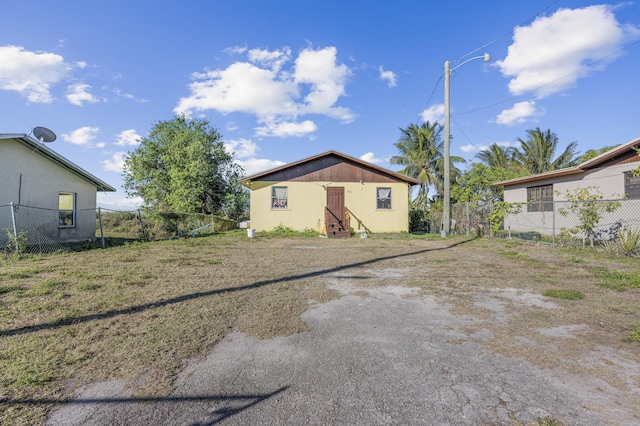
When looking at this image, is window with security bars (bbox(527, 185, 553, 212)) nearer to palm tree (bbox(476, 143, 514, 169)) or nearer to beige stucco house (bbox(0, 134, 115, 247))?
palm tree (bbox(476, 143, 514, 169))

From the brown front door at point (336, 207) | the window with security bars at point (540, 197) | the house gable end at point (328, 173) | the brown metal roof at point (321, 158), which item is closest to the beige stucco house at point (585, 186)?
the window with security bars at point (540, 197)

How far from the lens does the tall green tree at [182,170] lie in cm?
2420

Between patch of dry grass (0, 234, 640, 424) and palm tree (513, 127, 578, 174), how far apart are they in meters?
22.3

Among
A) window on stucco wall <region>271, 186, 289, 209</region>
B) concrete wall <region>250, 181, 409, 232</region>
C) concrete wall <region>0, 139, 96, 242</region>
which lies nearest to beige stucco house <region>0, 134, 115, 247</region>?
concrete wall <region>0, 139, 96, 242</region>

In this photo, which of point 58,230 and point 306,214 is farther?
point 306,214

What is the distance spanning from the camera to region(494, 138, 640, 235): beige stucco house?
11.7 m

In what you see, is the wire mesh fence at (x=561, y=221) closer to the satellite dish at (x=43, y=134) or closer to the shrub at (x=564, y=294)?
the shrub at (x=564, y=294)

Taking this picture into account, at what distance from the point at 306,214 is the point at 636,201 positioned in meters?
13.5

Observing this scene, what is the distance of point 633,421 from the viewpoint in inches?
77.4

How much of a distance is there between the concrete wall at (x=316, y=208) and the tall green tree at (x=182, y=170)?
9.71 meters

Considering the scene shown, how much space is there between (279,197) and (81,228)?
8903 mm

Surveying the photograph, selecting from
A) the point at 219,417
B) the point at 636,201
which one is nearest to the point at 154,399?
the point at 219,417

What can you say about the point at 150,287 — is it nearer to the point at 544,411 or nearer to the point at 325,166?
the point at 544,411

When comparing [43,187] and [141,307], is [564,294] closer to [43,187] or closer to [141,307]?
[141,307]
